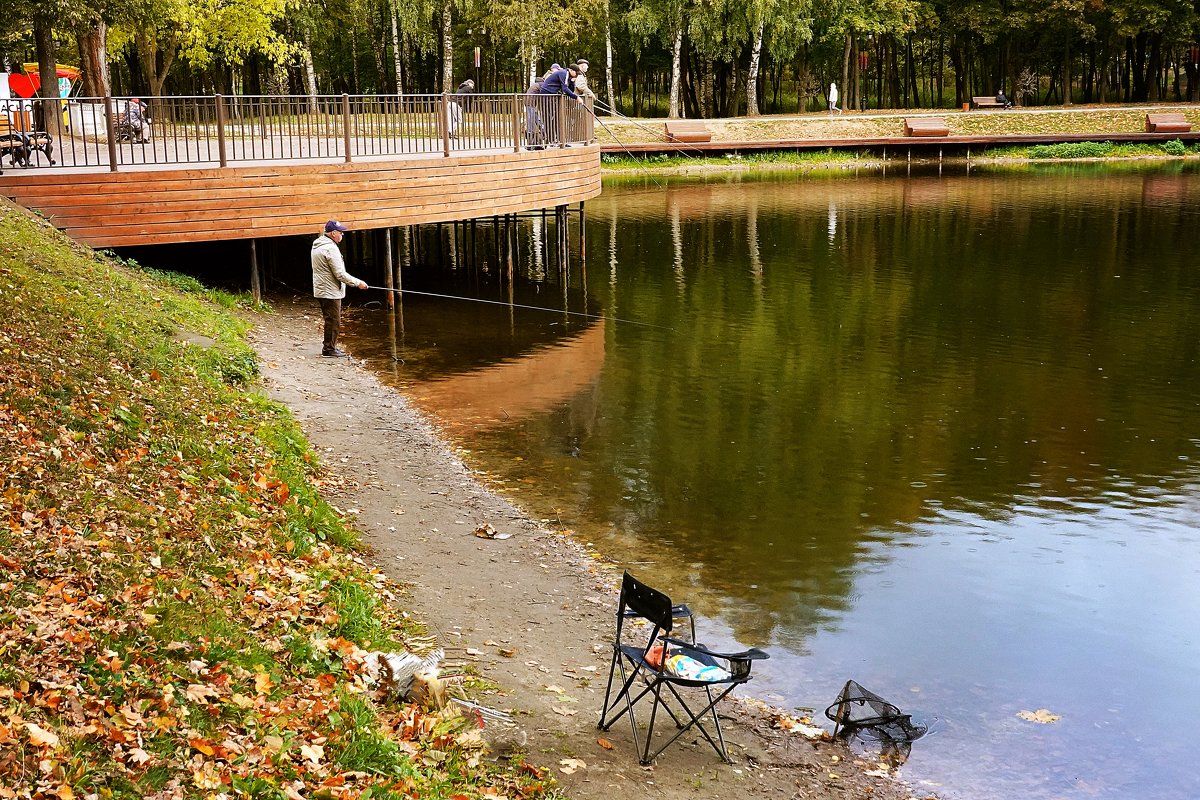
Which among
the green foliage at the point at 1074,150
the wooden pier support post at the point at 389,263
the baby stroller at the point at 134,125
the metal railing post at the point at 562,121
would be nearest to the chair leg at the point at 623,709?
the baby stroller at the point at 134,125

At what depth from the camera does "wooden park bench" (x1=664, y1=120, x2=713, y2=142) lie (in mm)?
56281

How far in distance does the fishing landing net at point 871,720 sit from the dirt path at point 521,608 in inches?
9.1

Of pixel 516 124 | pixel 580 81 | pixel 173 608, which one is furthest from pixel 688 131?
pixel 173 608

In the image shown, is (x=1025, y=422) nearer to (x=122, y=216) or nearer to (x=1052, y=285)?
(x=1052, y=285)

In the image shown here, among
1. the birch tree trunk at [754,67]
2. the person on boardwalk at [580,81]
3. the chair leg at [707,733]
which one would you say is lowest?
the chair leg at [707,733]

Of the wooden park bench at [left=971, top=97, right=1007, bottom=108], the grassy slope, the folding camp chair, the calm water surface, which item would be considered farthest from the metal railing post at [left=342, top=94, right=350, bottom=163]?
the wooden park bench at [left=971, top=97, right=1007, bottom=108]

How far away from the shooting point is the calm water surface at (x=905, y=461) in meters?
8.05

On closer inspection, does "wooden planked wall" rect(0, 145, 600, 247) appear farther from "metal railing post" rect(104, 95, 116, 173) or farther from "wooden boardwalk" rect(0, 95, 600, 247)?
"metal railing post" rect(104, 95, 116, 173)

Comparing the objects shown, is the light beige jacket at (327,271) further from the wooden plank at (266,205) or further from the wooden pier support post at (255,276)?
the wooden pier support post at (255,276)

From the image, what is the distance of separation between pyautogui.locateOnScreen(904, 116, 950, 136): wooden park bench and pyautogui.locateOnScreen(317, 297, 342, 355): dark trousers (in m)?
49.3

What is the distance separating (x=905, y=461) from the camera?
43.0 ft

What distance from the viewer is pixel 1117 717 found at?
303 inches

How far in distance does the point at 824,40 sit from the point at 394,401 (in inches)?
2286

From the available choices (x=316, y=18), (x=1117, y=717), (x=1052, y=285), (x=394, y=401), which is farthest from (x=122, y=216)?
(x=316, y=18)
